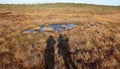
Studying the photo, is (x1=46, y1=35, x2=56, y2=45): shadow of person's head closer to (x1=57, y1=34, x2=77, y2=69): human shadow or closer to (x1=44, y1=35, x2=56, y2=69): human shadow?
(x1=44, y1=35, x2=56, y2=69): human shadow

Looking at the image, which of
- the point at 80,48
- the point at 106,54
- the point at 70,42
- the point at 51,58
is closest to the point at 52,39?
the point at 70,42

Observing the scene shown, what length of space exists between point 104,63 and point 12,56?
19.4ft

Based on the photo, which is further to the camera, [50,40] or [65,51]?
[50,40]

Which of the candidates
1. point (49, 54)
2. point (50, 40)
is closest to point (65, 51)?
point (49, 54)

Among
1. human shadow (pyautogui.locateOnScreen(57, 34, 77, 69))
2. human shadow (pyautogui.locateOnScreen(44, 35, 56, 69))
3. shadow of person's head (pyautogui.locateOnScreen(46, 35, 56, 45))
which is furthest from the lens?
shadow of person's head (pyautogui.locateOnScreen(46, 35, 56, 45))

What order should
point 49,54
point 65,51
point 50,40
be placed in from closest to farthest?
point 49,54, point 65,51, point 50,40

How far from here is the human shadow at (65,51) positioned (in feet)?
33.3

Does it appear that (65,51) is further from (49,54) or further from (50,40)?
(50,40)

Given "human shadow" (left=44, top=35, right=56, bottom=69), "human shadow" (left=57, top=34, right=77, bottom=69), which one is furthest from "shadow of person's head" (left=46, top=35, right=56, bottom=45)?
"human shadow" (left=57, top=34, right=77, bottom=69)

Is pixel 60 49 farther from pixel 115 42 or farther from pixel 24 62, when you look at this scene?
pixel 115 42

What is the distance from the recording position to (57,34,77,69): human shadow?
10.1 meters

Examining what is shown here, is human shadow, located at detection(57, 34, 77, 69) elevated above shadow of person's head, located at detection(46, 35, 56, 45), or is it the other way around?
shadow of person's head, located at detection(46, 35, 56, 45)

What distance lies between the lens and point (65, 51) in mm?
11711

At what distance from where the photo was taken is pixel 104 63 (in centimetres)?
1056
